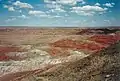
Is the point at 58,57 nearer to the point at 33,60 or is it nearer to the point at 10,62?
the point at 33,60

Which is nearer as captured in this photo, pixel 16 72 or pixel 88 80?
pixel 88 80

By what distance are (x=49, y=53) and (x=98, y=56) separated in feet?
52.8

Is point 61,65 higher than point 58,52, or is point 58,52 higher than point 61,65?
point 61,65

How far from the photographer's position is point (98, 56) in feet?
53.2

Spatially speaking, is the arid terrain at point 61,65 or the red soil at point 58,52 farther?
the red soil at point 58,52

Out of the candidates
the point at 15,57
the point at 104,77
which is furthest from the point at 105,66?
the point at 15,57

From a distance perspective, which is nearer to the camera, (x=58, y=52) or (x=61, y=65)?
(x=61, y=65)

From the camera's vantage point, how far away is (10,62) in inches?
1035

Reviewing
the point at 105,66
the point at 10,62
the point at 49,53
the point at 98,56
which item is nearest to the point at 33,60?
the point at 10,62

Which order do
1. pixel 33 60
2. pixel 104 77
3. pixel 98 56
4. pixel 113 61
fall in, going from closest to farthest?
1. pixel 104 77
2. pixel 113 61
3. pixel 98 56
4. pixel 33 60

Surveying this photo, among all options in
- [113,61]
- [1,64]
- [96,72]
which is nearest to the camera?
[96,72]

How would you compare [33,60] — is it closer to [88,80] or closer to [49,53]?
[49,53]

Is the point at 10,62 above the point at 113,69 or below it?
below

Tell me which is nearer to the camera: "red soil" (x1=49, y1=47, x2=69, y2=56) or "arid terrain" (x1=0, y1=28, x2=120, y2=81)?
"arid terrain" (x1=0, y1=28, x2=120, y2=81)
